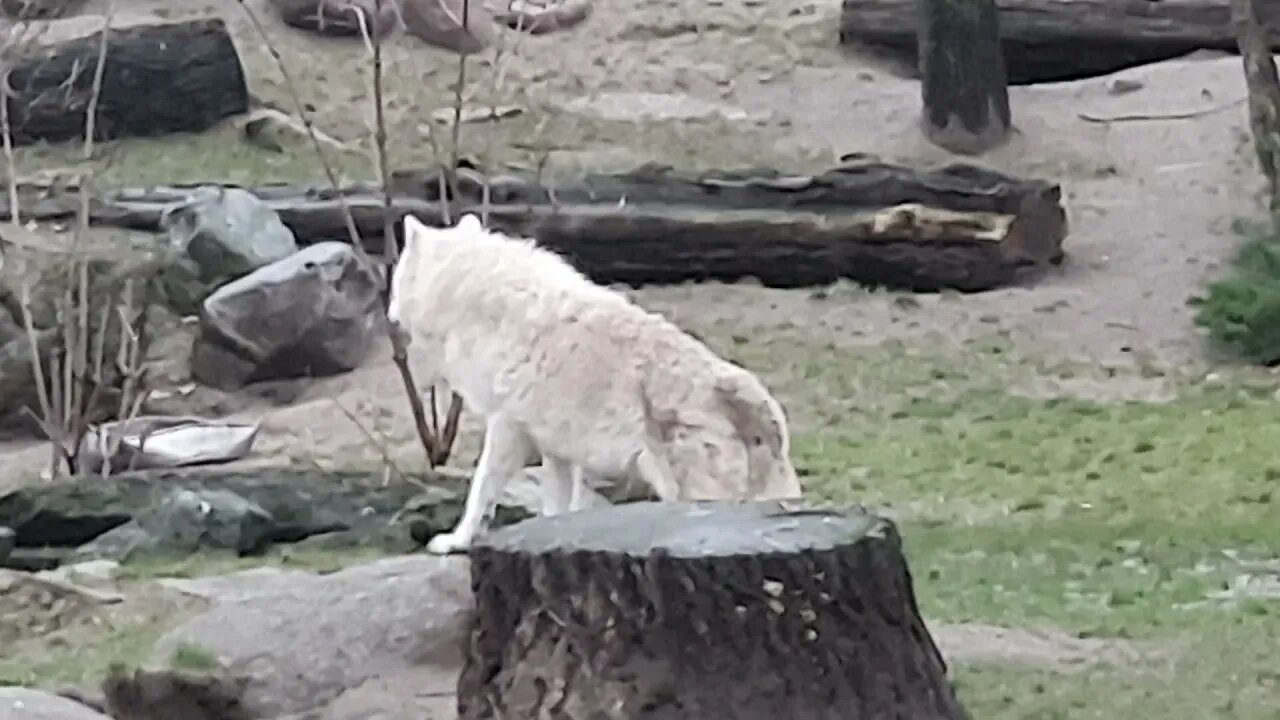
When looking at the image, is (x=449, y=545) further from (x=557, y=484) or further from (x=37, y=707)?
(x=37, y=707)

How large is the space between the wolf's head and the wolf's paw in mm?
594

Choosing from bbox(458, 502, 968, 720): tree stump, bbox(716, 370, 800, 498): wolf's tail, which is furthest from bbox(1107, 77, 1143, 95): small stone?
bbox(458, 502, 968, 720): tree stump

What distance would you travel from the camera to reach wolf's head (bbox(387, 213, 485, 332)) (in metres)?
6.60

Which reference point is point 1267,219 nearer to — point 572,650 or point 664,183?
point 664,183

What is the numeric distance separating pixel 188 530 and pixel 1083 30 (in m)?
11.1

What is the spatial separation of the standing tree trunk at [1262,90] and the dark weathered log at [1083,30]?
168 inches

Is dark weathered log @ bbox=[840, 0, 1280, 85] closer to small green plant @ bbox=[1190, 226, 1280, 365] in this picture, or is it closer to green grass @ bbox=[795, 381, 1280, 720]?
small green plant @ bbox=[1190, 226, 1280, 365]

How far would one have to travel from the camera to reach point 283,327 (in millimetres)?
11234

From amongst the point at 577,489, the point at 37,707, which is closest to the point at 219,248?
the point at 577,489

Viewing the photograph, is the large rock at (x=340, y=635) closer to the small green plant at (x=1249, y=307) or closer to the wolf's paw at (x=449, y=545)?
the wolf's paw at (x=449, y=545)

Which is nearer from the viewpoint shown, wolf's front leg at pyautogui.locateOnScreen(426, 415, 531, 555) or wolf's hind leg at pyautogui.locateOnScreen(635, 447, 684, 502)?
wolf's hind leg at pyautogui.locateOnScreen(635, 447, 684, 502)

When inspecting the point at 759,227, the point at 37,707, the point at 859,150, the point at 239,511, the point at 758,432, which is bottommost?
the point at 859,150

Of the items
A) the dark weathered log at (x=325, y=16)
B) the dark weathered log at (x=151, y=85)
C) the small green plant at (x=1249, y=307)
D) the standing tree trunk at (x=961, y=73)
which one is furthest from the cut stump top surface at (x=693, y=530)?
the dark weathered log at (x=325, y=16)

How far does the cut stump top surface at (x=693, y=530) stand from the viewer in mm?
4023
